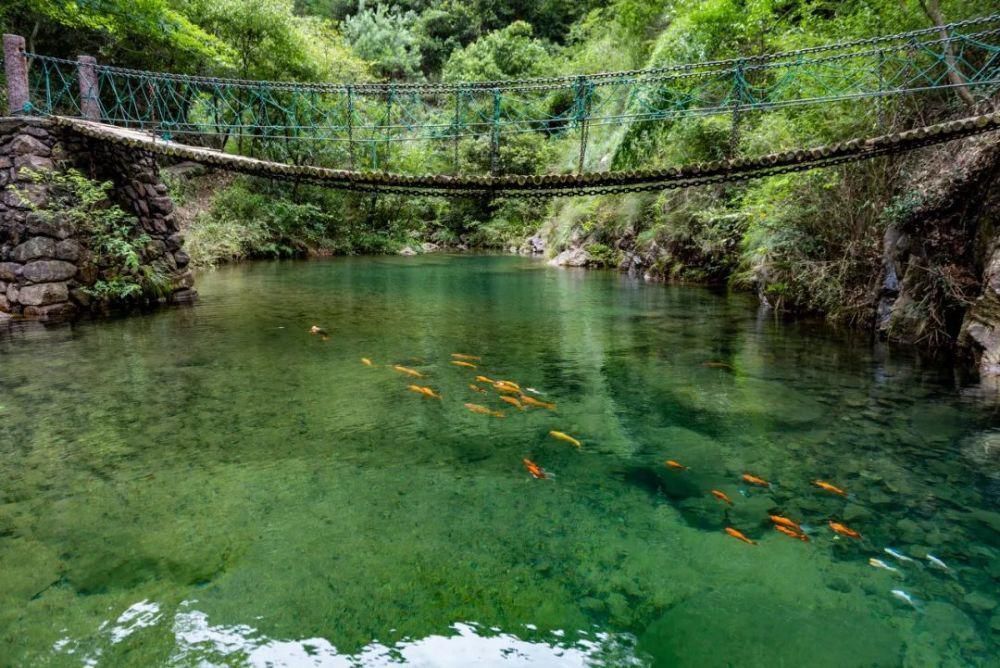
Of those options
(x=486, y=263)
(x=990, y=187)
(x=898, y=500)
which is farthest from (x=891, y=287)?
(x=486, y=263)

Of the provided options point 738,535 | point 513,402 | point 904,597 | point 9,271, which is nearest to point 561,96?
point 9,271

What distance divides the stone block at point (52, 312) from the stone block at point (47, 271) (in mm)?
327

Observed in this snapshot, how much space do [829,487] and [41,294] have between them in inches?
344

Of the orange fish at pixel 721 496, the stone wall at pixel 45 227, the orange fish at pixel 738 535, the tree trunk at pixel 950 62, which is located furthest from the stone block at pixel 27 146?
the tree trunk at pixel 950 62

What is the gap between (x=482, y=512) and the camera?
9.82ft

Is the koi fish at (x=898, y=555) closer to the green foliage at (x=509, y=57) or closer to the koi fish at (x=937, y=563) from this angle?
the koi fish at (x=937, y=563)

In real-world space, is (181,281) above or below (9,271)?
below

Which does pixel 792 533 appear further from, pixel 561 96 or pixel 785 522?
pixel 561 96

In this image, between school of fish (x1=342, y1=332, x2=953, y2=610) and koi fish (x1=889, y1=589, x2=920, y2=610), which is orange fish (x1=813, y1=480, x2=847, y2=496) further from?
koi fish (x1=889, y1=589, x2=920, y2=610)

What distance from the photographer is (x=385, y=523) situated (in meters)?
2.88

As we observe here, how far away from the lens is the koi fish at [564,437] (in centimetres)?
393

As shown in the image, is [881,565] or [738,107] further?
[738,107]

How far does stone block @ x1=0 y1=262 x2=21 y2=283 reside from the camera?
7.47m

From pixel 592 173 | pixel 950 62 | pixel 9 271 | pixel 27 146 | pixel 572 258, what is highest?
pixel 950 62
